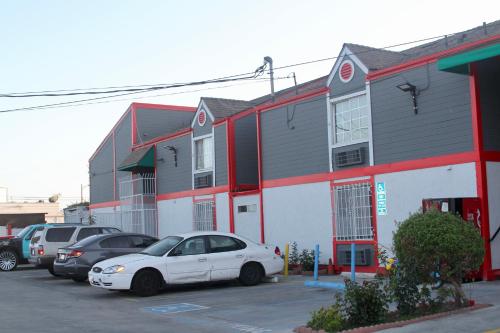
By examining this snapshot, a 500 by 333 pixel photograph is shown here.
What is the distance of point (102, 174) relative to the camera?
1389 inches

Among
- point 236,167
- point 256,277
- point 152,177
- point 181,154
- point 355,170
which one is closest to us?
point 256,277

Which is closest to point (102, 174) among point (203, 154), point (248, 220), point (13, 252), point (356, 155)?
point (203, 154)

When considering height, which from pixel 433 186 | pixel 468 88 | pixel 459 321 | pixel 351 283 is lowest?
pixel 459 321

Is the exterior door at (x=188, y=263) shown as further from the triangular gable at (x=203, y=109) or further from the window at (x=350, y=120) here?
the triangular gable at (x=203, y=109)

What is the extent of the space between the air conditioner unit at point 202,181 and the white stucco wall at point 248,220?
214 cm

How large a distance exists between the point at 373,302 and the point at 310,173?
9.70 m

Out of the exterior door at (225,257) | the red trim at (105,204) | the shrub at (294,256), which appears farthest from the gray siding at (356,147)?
the red trim at (105,204)

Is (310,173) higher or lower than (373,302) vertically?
higher

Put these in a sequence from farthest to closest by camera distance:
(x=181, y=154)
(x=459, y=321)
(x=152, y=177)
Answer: (x=152, y=177)
(x=181, y=154)
(x=459, y=321)

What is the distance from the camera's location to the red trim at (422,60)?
13305 millimetres

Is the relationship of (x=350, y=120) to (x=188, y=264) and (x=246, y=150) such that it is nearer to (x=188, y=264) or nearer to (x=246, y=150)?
(x=188, y=264)

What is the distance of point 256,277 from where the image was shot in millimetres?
15719

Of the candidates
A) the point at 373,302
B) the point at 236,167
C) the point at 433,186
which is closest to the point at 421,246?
the point at 373,302

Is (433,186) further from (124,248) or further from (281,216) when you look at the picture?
(124,248)
